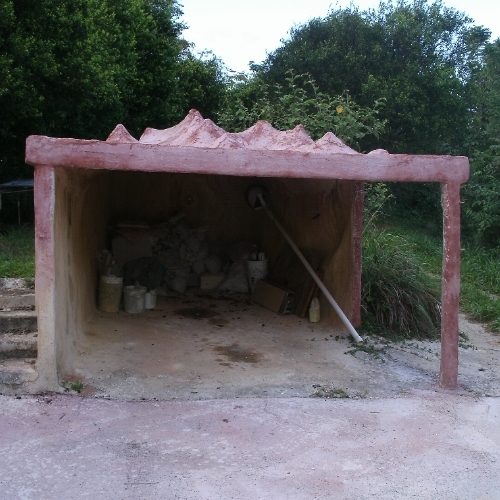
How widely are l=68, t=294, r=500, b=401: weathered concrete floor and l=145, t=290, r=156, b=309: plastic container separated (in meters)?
0.17

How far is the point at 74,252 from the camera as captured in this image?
7.10 meters

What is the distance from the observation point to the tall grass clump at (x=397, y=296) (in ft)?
27.7

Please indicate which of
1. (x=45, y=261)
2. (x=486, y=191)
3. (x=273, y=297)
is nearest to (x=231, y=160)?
(x=45, y=261)

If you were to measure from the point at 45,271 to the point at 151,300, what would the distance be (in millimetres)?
3538

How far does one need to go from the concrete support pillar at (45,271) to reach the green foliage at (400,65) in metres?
13.3

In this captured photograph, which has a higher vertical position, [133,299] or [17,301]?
[17,301]

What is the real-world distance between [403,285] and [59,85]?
6979 millimetres

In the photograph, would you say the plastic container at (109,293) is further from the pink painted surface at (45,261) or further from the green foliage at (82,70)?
the green foliage at (82,70)

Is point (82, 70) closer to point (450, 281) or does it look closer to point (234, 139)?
point (234, 139)

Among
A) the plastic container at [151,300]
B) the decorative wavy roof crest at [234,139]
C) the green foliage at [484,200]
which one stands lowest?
the plastic container at [151,300]

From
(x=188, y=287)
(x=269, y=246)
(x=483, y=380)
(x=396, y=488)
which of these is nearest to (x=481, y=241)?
(x=269, y=246)

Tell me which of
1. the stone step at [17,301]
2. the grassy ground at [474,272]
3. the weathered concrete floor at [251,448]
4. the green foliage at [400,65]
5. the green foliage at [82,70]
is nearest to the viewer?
the weathered concrete floor at [251,448]

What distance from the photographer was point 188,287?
10570 mm

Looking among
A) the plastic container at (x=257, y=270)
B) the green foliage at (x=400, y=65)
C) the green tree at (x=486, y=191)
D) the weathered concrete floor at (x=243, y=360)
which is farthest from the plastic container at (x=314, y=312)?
the green foliage at (x=400, y=65)
